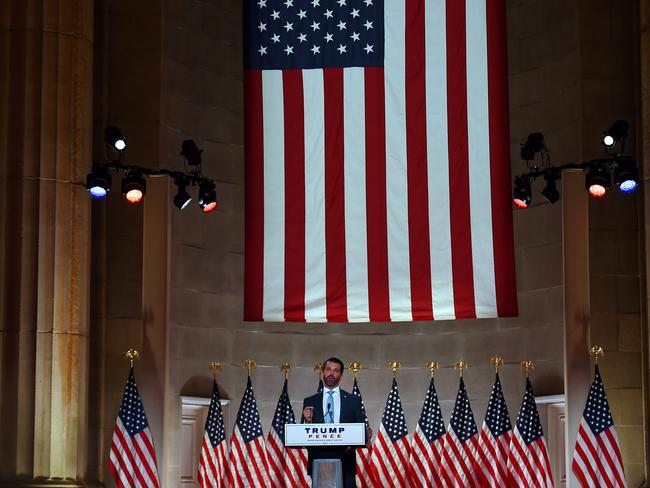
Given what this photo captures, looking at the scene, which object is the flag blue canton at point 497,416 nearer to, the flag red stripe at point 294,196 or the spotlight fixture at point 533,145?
the flag red stripe at point 294,196

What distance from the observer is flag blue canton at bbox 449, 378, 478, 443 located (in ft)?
45.6

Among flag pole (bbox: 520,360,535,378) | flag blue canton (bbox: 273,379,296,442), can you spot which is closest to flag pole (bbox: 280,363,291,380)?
flag blue canton (bbox: 273,379,296,442)

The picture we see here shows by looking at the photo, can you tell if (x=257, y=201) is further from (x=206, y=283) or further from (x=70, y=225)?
(x=70, y=225)

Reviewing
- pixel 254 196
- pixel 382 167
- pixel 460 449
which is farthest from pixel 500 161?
pixel 460 449

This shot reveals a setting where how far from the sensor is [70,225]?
13422mm

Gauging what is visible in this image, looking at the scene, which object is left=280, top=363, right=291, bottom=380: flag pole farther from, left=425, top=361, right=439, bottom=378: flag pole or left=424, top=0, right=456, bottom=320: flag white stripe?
left=424, top=0, right=456, bottom=320: flag white stripe

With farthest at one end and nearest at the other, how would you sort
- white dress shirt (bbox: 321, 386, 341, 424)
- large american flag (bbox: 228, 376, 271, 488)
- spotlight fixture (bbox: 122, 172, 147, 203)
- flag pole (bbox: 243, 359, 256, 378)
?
flag pole (bbox: 243, 359, 256, 378)
large american flag (bbox: 228, 376, 271, 488)
spotlight fixture (bbox: 122, 172, 147, 203)
white dress shirt (bbox: 321, 386, 341, 424)

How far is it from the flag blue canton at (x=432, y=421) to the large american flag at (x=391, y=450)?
22 centimetres

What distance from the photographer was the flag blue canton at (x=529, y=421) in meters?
13.5

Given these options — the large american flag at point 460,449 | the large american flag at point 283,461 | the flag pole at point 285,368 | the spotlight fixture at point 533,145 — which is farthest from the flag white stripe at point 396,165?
the spotlight fixture at point 533,145

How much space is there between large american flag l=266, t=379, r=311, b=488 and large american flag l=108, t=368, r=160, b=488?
1680mm

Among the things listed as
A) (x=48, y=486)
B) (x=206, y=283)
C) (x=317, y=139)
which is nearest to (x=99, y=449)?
(x=48, y=486)

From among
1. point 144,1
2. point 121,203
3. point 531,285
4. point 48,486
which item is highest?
point 144,1

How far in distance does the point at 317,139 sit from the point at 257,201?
3.16ft
